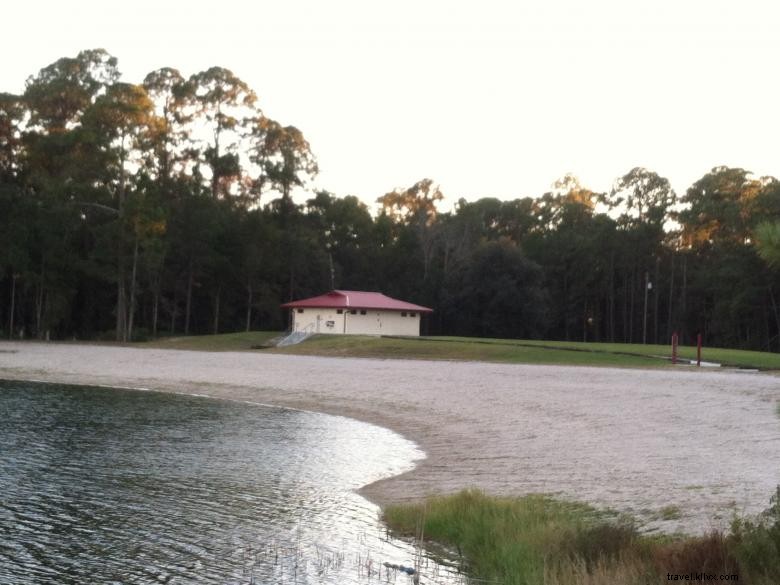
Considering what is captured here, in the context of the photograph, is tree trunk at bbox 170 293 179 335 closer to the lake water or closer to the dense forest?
the dense forest

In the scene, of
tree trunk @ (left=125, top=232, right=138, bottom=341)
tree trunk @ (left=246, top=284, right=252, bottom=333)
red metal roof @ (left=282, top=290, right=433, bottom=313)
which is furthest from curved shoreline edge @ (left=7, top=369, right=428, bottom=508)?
tree trunk @ (left=246, top=284, right=252, bottom=333)

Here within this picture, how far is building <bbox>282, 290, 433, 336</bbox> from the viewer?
74.9 meters

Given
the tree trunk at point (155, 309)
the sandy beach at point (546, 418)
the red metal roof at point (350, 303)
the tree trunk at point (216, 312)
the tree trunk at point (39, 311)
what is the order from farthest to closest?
the tree trunk at point (216, 312) < the tree trunk at point (155, 309) < the tree trunk at point (39, 311) < the red metal roof at point (350, 303) < the sandy beach at point (546, 418)

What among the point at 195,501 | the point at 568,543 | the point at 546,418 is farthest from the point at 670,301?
the point at 568,543

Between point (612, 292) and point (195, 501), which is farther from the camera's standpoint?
point (612, 292)

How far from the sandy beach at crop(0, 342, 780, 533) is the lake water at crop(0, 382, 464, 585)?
145 cm

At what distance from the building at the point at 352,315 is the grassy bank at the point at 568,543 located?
61056mm

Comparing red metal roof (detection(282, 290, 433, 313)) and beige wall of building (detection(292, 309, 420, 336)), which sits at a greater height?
red metal roof (detection(282, 290, 433, 313))

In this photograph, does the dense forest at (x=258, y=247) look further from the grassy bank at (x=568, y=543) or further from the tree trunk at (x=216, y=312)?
the grassy bank at (x=568, y=543)

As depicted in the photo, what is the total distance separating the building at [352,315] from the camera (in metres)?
74.9

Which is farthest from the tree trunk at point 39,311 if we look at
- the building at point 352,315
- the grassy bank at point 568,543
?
the grassy bank at point 568,543

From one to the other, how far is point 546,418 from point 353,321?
51326 millimetres

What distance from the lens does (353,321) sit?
2953 inches

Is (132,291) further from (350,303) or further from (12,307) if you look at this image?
(350,303)
